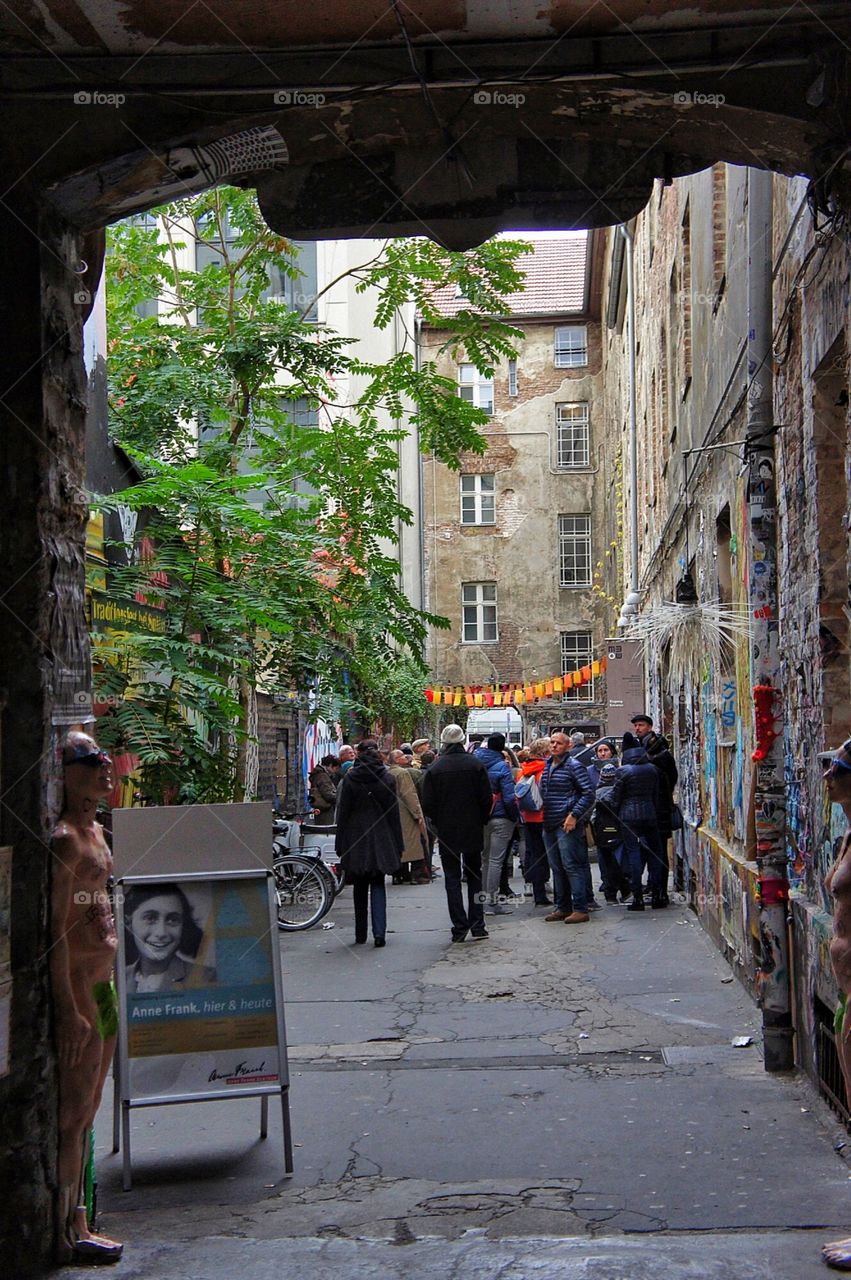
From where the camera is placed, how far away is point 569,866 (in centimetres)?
1460

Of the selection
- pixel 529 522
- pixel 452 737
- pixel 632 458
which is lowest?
pixel 452 737

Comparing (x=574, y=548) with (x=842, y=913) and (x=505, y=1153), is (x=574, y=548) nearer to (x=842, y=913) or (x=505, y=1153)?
(x=505, y=1153)

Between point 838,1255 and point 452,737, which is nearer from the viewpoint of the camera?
point 838,1255

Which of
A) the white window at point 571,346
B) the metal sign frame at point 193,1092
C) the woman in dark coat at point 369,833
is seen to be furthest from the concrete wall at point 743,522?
the white window at point 571,346

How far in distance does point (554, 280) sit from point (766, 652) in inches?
1656

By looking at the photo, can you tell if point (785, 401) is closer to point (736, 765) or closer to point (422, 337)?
point (736, 765)

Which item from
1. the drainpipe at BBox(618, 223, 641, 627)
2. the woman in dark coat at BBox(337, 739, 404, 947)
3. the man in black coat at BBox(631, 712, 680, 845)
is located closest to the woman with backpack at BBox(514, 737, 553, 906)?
the man in black coat at BBox(631, 712, 680, 845)

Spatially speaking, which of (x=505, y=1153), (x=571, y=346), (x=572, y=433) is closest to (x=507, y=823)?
(x=505, y=1153)

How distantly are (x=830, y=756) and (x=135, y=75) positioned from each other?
382 centimetres

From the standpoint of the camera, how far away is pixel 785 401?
7957 mm

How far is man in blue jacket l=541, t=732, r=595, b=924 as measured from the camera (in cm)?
1423

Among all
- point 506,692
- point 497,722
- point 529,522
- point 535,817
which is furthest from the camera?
point 529,522

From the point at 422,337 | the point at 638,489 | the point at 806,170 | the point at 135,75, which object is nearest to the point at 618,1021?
the point at 806,170

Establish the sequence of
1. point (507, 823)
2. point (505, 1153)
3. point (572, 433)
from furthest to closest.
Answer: point (572, 433)
point (507, 823)
point (505, 1153)
